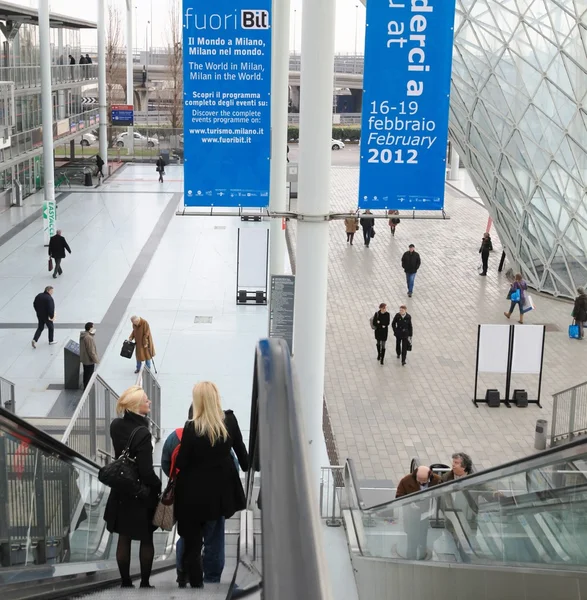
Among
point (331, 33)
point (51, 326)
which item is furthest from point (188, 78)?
point (51, 326)

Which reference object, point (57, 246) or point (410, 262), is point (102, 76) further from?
point (410, 262)

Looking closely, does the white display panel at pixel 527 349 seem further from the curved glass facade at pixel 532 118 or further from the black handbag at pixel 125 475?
the black handbag at pixel 125 475

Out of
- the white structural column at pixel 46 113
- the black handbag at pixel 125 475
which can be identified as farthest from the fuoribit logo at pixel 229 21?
the white structural column at pixel 46 113

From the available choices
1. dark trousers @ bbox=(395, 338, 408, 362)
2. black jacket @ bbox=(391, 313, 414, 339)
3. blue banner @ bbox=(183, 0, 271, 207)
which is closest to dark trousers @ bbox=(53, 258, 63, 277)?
dark trousers @ bbox=(395, 338, 408, 362)

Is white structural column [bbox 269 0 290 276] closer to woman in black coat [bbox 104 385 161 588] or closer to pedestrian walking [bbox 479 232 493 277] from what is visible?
woman in black coat [bbox 104 385 161 588]

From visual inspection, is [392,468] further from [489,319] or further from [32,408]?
[489,319]

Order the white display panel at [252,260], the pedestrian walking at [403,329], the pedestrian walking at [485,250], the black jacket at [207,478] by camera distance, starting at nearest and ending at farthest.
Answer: the black jacket at [207,478] < the pedestrian walking at [403,329] < the white display panel at [252,260] < the pedestrian walking at [485,250]

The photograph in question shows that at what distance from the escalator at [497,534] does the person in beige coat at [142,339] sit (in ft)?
30.6

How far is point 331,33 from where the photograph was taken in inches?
377

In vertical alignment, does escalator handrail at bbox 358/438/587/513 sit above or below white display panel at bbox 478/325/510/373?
above

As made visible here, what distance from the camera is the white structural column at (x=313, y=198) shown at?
31.3 feet

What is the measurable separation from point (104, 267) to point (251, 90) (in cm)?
1564

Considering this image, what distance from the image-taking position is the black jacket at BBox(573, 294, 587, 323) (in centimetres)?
2145

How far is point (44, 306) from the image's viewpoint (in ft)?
61.3
